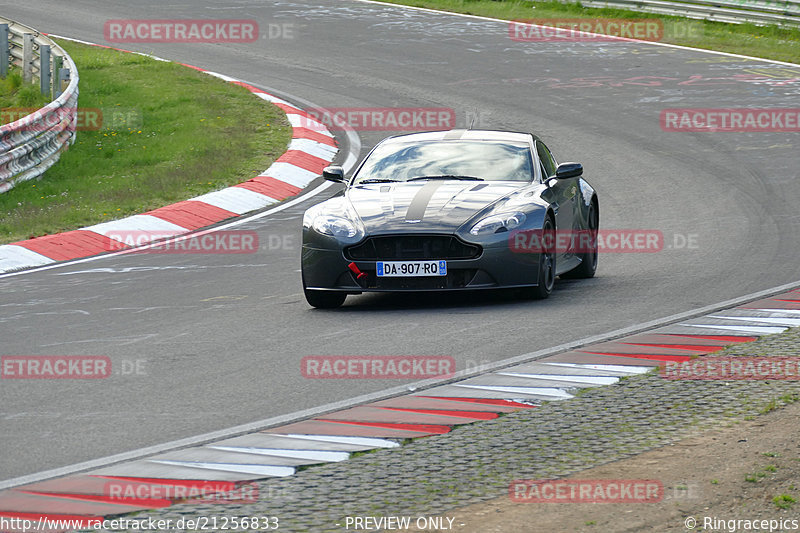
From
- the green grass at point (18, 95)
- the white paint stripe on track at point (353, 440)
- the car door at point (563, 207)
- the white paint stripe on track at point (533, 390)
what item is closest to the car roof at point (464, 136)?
the car door at point (563, 207)

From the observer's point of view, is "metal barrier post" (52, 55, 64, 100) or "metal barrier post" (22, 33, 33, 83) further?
"metal barrier post" (22, 33, 33, 83)

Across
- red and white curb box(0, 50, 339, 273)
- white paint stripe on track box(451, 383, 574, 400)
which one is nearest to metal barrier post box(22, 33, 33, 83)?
red and white curb box(0, 50, 339, 273)

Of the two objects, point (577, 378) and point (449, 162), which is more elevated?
point (449, 162)

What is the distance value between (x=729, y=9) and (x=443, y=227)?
21.1 metres

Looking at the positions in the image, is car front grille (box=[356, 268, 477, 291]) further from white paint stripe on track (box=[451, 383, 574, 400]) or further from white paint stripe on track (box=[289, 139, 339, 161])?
white paint stripe on track (box=[289, 139, 339, 161])

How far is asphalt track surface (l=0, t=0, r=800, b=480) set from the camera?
711 centimetres

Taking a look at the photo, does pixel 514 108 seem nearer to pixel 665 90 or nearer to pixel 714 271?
pixel 665 90

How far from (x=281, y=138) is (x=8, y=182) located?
498 centimetres

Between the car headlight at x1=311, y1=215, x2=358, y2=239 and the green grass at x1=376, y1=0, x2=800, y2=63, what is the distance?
1762 centimetres

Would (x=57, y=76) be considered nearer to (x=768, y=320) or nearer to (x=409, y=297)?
(x=409, y=297)

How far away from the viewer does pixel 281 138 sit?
770 inches

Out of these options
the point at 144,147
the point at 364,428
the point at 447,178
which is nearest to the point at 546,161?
the point at 447,178

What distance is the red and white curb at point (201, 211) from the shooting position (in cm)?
1292

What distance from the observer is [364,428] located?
6.39m
